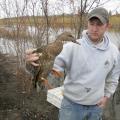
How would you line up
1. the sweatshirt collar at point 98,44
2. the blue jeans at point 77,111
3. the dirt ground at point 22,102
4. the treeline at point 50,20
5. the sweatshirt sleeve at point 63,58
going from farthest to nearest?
the treeline at point 50,20 → the dirt ground at point 22,102 → the blue jeans at point 77,111 → the sweatshirt collar at point 98,44 → the sweatshirt sleeve at point 63,58

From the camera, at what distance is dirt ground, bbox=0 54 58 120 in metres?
4.37

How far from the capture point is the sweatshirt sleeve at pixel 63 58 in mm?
2057

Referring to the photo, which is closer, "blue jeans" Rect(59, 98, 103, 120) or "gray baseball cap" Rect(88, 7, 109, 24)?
"gray baseball cap" Rect(88, 7, 109, 24)

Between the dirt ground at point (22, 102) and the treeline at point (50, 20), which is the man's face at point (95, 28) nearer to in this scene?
the dirt ground at point (22, 102)

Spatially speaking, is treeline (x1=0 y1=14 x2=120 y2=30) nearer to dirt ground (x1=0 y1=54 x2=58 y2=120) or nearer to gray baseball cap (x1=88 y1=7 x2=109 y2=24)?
dirt ground (x1=0 y1=54 x2=58 y2=120)

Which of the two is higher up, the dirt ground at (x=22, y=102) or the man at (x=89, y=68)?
the man at (x=89, y=68)

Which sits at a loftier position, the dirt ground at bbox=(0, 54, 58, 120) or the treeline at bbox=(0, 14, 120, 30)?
the treeline at bbox=(0, 14, 120, 30)

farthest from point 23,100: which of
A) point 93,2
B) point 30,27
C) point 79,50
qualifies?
point 79,50

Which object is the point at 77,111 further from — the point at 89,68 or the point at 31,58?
the point at 31,58

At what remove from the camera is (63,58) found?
2.08m

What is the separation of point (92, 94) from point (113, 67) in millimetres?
305

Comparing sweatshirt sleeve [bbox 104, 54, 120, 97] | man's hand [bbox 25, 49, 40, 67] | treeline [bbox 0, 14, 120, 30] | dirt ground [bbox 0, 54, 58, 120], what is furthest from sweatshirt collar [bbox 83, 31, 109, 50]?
treeline [bbox 0, 14, 120, 30]

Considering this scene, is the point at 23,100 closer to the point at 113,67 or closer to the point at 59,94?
the point at 59,94

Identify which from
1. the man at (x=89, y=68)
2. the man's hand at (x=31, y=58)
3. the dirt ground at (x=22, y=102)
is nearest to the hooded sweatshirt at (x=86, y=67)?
the man at (x=89, y=68)
